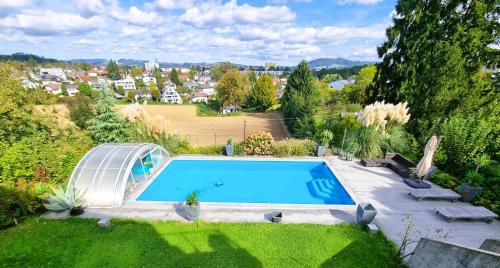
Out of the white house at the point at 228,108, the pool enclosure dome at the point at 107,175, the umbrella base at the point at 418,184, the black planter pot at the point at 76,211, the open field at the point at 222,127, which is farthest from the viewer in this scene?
the white house at the point at 228,108

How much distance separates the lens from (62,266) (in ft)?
16.4

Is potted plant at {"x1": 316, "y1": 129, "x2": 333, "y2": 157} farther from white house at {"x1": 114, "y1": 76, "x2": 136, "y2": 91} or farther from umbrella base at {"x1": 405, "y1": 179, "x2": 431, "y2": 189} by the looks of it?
white house at {"x1": 114, "y1": 76, "x2": 136, "y2": 91}

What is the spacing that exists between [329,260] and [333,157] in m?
7.06

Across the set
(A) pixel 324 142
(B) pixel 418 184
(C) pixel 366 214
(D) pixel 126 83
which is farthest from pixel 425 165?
(D) pixel 126 83

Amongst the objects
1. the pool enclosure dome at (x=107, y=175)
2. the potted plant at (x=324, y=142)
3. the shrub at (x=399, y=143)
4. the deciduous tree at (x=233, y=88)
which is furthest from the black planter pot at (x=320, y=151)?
the deciduous tree at (x=233, y=88)

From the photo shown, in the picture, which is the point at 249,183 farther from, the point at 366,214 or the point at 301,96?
the point at 301,96

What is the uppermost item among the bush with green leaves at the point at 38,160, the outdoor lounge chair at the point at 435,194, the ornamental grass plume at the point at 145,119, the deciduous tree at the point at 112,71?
the deciduous tree at the point at 112,71

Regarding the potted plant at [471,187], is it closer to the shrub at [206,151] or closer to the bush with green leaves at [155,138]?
the shrub at [206,151]

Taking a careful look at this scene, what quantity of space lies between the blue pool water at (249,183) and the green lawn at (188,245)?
1.93m

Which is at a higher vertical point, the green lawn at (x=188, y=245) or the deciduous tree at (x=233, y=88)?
the deciduous tree at (x=233, y=88)

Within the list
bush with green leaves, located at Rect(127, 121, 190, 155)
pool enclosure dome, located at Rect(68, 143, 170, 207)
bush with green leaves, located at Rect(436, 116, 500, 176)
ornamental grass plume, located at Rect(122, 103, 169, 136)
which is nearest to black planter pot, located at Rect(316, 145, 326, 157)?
bush with green leaves, located at Rect(436, 116, 500, 176)

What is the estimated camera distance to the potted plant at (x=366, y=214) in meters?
6.16

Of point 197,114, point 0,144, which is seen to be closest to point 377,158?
point 0,144

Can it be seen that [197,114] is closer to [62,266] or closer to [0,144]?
[0,144]
